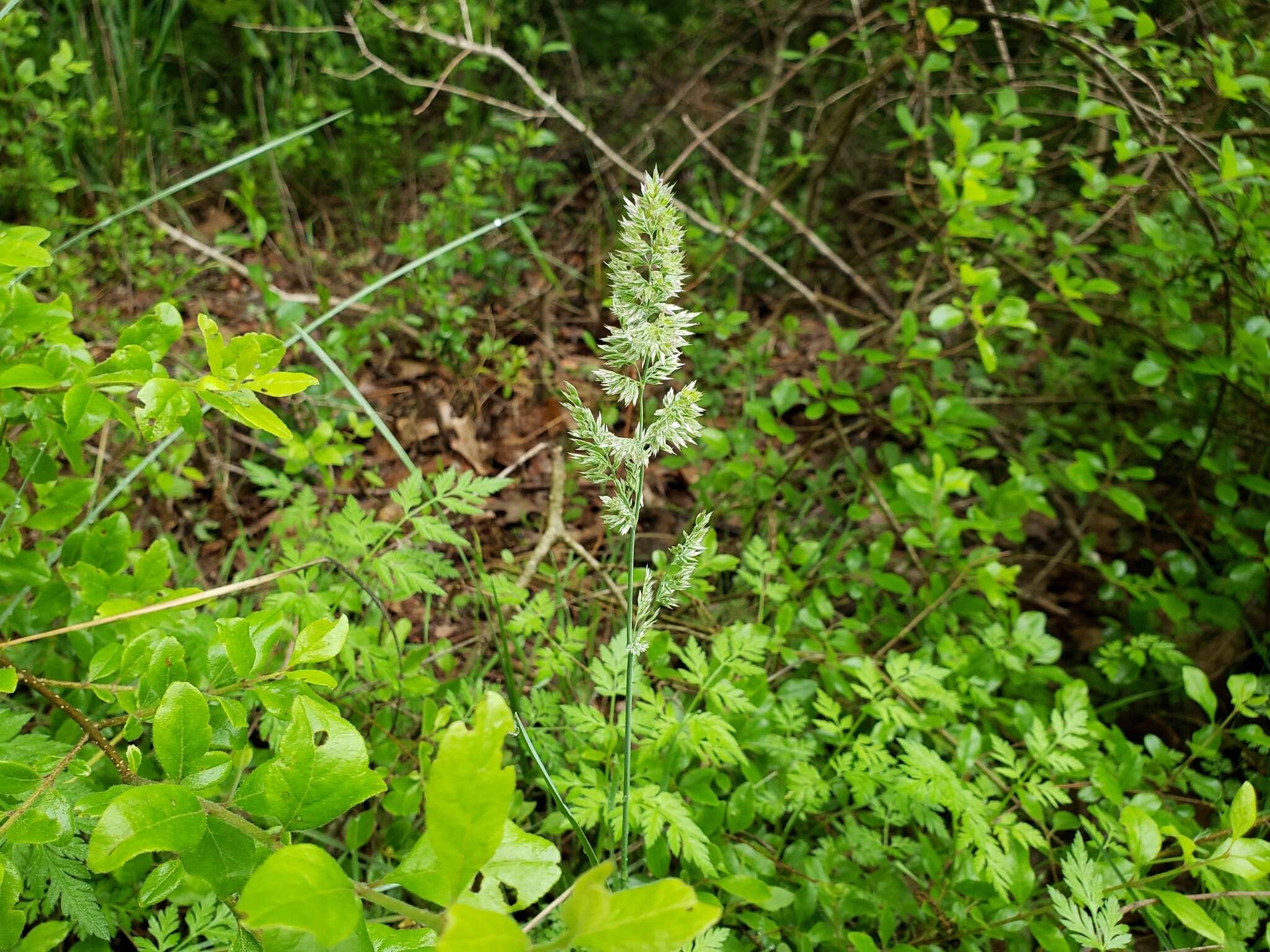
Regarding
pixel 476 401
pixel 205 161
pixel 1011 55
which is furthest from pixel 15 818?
pixel 1011 55

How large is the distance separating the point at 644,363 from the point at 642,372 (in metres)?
0.01

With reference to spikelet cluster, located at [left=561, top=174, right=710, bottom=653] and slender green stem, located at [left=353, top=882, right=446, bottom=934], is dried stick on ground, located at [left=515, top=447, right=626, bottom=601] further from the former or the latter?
slender green stem, located at [left=353, top=882, right=446, bottom=934]

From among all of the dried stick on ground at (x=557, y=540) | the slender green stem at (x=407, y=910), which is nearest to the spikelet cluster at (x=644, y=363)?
the slender green stem at (x=407, y=910)

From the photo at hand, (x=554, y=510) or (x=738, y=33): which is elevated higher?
(x=738, y=33)

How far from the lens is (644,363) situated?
3.17 ft

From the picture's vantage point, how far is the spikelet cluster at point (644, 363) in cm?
91

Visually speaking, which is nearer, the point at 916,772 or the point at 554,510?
the point at 916,772

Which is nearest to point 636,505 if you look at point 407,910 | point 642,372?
point 642,372

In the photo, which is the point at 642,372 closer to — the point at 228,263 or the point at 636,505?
the point at 636,505

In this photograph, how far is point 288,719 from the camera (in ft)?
2.98

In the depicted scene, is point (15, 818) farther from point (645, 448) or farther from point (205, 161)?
point (205, 161)

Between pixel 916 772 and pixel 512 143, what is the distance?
114 inches

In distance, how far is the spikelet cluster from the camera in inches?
35.8

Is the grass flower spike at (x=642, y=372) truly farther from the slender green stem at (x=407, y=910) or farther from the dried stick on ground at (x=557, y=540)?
the dried stick on ground at (x=557, y=540)
